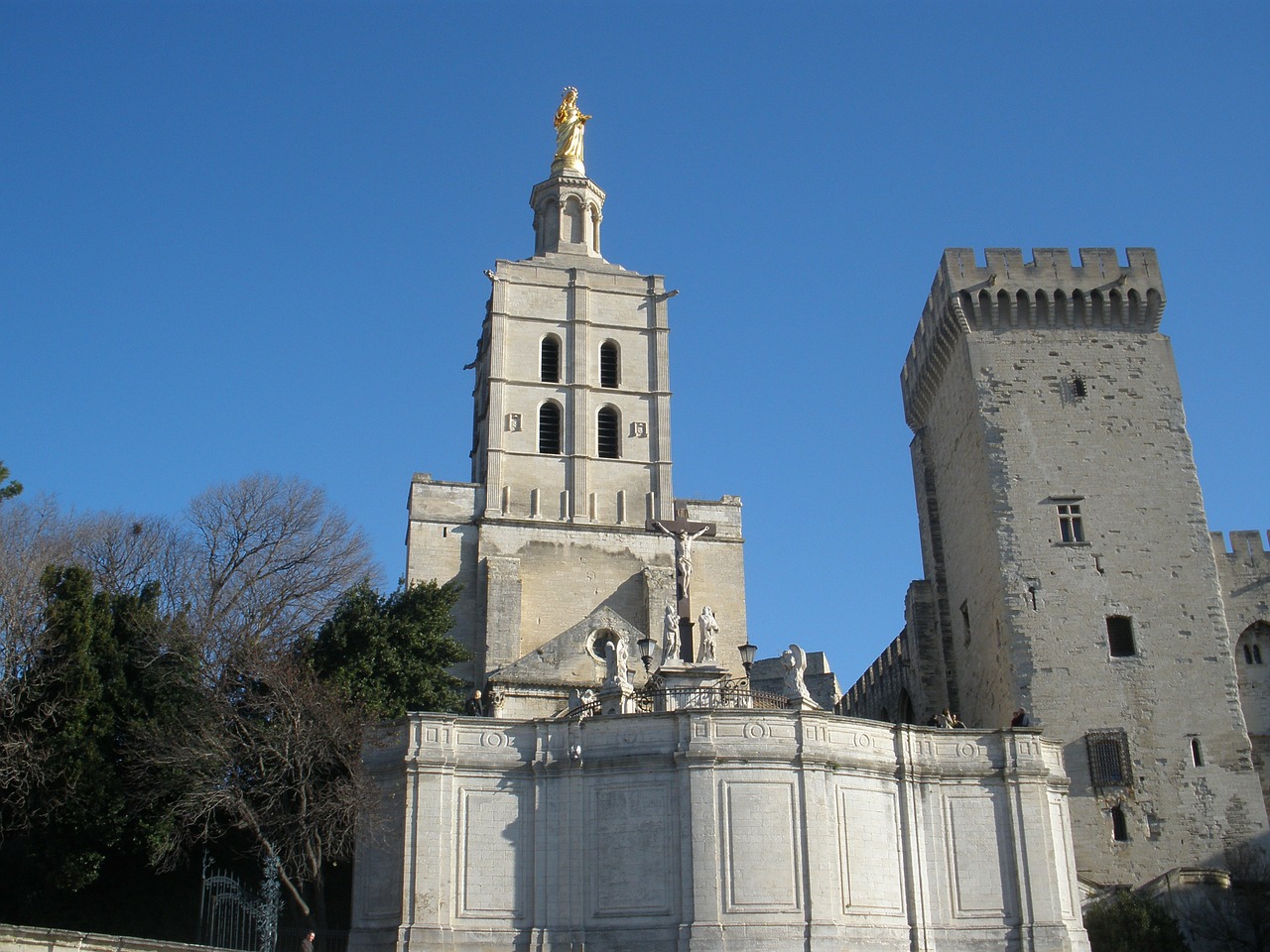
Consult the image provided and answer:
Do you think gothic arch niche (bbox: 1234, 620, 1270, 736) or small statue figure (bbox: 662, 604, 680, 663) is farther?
gothic arch niche (bbox: 1234, 620, 1270, 736)

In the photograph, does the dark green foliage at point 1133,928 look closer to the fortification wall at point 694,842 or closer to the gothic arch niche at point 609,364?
the fortification wall at point 694,842

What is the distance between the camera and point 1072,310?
3775 cm

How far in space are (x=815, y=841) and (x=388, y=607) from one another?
43.1 feet

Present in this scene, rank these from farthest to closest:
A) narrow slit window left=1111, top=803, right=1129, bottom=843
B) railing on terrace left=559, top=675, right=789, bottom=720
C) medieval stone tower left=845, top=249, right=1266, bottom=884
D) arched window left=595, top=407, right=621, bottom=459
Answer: arched window left=595, top=407, right=621, bottom=459
medieval stone tower left=845, top=249, right=1266, bottom=884
narrow slit window left=1111, top=803, right=1129, bottom=843
railing on terrace left=559, top=675, right=789, bottom=720

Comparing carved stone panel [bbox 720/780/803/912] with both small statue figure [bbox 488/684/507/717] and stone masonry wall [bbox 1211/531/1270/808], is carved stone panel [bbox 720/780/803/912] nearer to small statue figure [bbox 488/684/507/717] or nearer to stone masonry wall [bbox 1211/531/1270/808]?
small statue figure [bbox 488/684/507/717]

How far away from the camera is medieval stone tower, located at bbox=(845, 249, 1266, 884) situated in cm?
3206

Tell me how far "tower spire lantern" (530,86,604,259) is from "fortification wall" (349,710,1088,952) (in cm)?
2856

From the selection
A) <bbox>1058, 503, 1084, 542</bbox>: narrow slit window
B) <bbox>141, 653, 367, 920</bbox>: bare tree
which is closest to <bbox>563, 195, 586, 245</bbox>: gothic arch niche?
<bbox>1058, 503, 1084, 542</bbox>: narrow slit window

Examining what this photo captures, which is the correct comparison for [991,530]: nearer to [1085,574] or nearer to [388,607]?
[1085,574]

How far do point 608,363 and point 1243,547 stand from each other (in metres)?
22.1

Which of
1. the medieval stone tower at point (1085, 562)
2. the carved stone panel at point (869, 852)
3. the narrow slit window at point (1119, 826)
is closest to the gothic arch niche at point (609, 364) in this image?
the medieval stone tower at point (1085, 562)

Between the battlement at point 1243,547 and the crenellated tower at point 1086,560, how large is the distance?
2111 millimetres

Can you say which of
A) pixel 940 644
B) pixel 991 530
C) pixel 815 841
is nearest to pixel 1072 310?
pixel 991 530

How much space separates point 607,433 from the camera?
4731 centimetres
